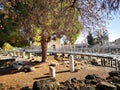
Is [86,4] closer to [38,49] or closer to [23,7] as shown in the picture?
[23,7]

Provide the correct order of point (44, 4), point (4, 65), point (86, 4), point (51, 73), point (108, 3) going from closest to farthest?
1. point (108, 3)
2. point (86, 4)
3. point (44, 4)
4. point (51, 73)
5. point (4, 65)

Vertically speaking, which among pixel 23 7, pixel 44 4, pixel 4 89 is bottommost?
pixel 4 89

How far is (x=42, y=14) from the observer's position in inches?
651

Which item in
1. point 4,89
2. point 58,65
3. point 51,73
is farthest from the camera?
point 58,65

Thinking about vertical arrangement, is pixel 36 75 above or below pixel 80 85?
above

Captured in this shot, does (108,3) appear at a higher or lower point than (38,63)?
higher

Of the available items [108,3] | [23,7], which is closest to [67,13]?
[108,3]

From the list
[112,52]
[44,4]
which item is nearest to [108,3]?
[44,4]

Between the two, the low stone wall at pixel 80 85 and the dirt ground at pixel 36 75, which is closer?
the low stone wall at pixel 80 85

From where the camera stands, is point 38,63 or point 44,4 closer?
point 44,4

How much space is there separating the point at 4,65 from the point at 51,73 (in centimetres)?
1027

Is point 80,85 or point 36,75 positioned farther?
point 36,75

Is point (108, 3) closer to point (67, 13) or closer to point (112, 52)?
point (67, 13)

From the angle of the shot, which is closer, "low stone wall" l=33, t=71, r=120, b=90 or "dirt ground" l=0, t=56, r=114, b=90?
"low stone wall" l=33, t=71, r=120, b=90
